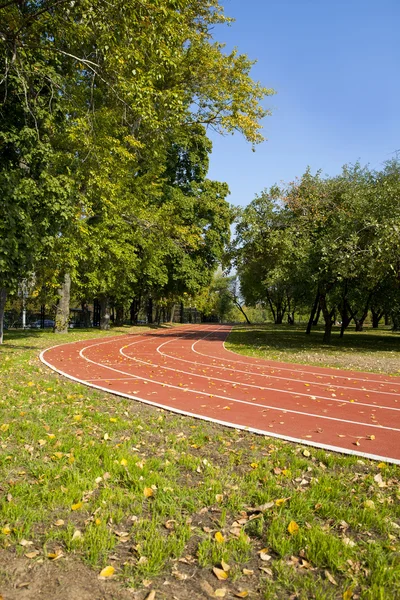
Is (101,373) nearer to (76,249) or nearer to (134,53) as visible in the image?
(134,53)

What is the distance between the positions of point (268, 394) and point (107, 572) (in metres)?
6.24

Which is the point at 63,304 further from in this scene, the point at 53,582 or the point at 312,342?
the point at 53,582

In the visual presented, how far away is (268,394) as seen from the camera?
8.60m

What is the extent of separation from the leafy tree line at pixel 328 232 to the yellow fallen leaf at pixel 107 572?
635 inches

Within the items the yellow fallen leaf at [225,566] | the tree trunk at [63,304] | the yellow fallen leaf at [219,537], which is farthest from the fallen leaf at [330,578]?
the tree trunk at [63,304]

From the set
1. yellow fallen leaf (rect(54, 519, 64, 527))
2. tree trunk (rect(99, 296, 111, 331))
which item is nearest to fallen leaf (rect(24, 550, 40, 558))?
yellow fallen leaf (rect(54, 519, 64, 527))

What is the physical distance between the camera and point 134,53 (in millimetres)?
8836

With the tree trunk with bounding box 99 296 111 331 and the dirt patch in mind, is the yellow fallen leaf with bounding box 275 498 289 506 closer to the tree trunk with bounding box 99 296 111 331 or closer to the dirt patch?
the dirt patch

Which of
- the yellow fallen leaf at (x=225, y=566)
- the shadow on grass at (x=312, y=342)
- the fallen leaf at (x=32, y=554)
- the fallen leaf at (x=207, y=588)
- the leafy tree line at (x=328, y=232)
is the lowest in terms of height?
the shadow on grass at (x=312, y=342)

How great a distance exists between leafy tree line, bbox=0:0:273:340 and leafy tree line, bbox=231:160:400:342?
426 cm

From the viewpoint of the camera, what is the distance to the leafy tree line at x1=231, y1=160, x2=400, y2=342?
1741 cm

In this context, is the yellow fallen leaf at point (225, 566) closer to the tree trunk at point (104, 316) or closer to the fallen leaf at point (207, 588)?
the fallen leaf at point (207, 588)

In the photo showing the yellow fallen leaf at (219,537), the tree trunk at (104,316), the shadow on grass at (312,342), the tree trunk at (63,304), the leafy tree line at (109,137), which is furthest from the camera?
the tree trunk at (104,316)

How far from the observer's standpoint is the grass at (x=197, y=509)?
9.16 ft
